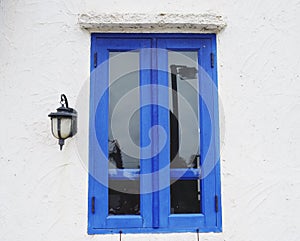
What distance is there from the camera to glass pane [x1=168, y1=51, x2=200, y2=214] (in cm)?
321

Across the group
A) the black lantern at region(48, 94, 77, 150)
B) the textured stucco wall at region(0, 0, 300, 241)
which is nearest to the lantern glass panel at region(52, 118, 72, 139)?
the black lantern at region(48, 94, 77, 150)

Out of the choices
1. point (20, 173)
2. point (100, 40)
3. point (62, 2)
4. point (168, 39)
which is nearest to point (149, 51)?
point (168, 39)

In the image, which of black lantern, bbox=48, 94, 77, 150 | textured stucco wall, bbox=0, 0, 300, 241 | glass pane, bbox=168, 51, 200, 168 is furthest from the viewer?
glass pane, bbox=168, 51, 200, 168

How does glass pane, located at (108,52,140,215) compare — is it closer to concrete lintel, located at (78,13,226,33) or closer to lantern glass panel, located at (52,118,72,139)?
concrete lintel, located at (78,13,226,33)

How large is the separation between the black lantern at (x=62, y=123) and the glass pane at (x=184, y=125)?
0.78 metres

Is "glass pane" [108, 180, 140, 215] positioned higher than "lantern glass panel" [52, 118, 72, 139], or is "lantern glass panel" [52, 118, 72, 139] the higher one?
"lantern glass panel" [52, 118, 72, 139]

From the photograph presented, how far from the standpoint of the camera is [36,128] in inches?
127

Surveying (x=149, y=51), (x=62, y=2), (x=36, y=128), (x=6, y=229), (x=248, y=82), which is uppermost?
(x=62, y=2)

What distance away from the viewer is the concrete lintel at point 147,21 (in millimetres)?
3230

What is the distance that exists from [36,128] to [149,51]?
1075 mm

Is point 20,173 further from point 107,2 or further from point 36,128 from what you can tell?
point 107,2

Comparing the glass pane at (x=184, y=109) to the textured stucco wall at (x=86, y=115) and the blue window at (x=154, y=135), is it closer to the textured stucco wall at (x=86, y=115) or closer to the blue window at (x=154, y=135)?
the blue window at (x=154, y=135)

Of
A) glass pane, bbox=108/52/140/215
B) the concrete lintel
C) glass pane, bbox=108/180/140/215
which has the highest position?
the concrete lintel

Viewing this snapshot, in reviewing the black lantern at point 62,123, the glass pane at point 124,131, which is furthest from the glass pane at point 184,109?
the black lantern at point 62,123
